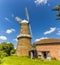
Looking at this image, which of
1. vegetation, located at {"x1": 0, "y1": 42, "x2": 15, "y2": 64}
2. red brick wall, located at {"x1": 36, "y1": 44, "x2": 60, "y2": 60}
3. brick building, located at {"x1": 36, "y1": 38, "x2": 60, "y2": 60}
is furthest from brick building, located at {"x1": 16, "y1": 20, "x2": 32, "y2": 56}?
vegetation, located at {"x1": 0, "y1": 42, "x2": 15, "y2": 64}

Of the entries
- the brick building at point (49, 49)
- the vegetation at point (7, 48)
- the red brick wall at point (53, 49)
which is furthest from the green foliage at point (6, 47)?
the red brick wall at point (53, 49)

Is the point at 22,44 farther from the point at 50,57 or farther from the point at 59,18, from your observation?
the point at 59,18

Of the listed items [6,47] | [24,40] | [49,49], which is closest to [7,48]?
[6,47]

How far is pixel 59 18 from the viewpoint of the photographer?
21719 mm

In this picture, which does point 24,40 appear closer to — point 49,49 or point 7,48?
point 49,49

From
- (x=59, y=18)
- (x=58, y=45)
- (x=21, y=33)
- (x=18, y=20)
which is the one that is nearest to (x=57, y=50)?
(x=58, y=45)

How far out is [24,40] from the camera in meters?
46.6

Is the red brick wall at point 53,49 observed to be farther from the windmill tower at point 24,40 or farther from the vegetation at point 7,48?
the vegetation at point 7,48

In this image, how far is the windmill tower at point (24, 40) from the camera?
45594 millimetres

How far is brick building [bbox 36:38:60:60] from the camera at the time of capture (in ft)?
134

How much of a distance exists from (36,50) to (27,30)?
7024 millimetres

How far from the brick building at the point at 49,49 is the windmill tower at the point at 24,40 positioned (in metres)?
3.34

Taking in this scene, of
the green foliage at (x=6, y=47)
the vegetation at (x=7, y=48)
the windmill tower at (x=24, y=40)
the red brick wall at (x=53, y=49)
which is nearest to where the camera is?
the red brick wall at (x=53, y=49)

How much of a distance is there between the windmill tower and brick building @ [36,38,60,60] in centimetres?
334
